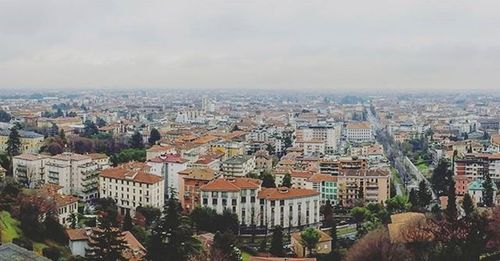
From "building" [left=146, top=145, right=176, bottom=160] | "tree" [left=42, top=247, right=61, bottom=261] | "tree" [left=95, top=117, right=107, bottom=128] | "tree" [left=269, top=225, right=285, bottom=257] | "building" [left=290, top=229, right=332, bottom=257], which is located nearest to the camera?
"tree" [left=42, top=247, right=61, bottom=261]

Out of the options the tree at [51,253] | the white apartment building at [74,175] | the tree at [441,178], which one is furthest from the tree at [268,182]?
the tree at [51,253]

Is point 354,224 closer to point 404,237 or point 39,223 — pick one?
point 404,237

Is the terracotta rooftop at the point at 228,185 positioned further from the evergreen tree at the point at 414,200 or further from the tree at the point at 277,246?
the evergreen tree at the point at 414,200

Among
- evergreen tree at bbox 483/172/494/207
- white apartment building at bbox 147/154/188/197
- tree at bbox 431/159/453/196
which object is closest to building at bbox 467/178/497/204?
evergreen tree at bbox 483/172/494/207

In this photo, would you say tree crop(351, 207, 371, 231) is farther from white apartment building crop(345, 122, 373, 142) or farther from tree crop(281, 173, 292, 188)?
white apartment building crop(345, 122, 373, 142)

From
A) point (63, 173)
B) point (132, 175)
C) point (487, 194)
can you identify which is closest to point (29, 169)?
point (63, 173)

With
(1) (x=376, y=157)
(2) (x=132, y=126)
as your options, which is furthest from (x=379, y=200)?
(2) (x=132, y=126)

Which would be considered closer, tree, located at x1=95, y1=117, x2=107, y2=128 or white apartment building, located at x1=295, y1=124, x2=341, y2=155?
white apartment building, located at x1=295, y1=124, x2=341, y2=155
